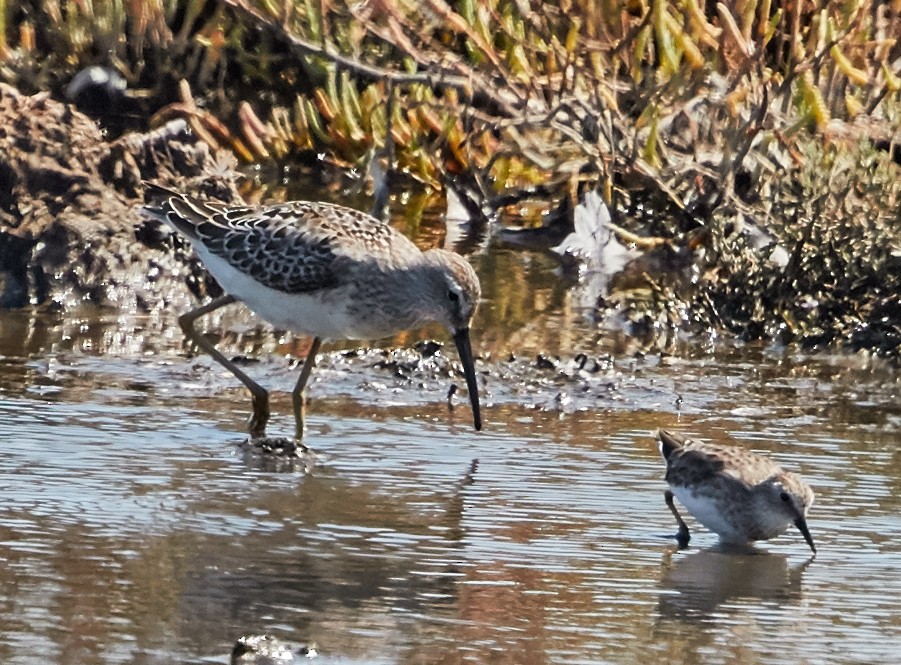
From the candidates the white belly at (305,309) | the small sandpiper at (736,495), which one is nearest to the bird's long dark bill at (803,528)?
the small sandpiper at (736,495)

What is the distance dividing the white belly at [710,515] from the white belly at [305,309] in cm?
206

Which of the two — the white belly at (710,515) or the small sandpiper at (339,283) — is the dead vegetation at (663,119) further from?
the white belly at (710,515)

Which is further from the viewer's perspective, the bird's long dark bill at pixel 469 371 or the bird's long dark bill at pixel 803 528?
the bird's long dark bill at pixel 469 371

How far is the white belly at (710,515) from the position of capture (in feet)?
21.7

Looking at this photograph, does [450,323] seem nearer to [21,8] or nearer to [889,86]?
[889,86]

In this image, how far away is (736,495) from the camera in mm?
6570

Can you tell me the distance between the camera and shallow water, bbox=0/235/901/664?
17.2ft

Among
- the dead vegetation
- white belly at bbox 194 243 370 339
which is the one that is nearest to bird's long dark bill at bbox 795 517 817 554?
white belly at bbox 194 243 370 339

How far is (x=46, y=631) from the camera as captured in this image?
505 centimetres

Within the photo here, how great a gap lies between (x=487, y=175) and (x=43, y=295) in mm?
3450

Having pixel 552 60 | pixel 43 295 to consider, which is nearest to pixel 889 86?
A: pixel 552 60

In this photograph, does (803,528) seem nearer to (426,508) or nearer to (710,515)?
(710,515)

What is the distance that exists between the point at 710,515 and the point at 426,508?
3.48ft

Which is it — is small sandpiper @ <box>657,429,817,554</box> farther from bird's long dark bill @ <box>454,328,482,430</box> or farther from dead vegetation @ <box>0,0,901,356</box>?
dead vegetation @ <box>0,0,901,356</box>
